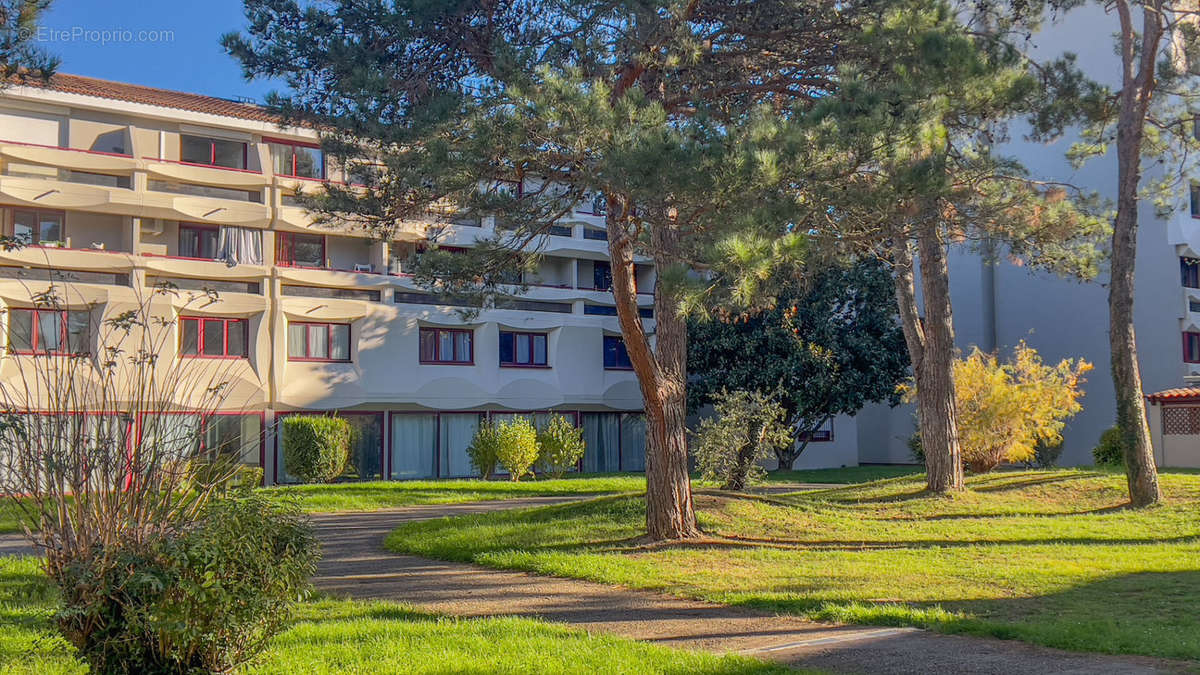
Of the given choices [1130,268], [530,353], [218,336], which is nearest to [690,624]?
[1130,268]

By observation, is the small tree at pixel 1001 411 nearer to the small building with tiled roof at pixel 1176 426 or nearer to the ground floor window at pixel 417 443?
the small building with tiled roof at pixel 1176 426

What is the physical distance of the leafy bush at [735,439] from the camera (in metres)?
19.8

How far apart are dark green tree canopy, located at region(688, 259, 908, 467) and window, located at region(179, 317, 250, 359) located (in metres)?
13.8

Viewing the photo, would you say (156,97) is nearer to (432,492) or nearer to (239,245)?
(239,245)

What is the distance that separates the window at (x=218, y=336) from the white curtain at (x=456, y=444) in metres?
7.01

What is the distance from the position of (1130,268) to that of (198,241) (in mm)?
24932

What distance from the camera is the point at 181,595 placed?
240 inches

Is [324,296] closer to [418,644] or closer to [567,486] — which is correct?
[567,486]

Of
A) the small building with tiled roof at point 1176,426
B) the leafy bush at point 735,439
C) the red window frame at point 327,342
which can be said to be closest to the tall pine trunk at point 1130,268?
the leafy bush at point 735,439

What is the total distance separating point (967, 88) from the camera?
1244 cm

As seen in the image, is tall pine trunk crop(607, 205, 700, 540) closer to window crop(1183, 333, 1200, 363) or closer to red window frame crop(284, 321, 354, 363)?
red window frame crop(284, 321, 354, 363)

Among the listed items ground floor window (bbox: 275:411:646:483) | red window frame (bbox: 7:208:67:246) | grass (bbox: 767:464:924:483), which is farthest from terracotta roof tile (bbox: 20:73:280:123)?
grass (bbox: 767:464:924:483)

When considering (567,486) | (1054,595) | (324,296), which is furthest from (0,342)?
(1054,595)

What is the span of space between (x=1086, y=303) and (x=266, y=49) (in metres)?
30.8
